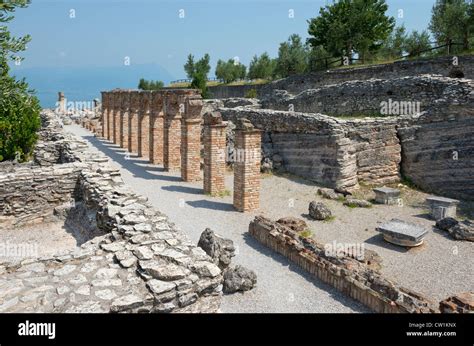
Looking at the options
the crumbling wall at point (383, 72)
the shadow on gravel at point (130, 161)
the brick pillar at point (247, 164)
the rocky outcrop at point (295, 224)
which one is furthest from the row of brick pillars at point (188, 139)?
the crumbling wall at point (383, 72)

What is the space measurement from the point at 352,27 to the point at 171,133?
87.9 ft

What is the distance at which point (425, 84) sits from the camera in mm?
16859

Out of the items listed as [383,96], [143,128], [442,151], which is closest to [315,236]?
[442,151]

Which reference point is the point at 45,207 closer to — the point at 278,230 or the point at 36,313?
the point at 278,230

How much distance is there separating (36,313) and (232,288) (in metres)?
3.61

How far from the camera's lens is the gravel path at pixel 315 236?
6.87 metres

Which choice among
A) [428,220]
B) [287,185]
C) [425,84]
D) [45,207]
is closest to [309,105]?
[425,84]

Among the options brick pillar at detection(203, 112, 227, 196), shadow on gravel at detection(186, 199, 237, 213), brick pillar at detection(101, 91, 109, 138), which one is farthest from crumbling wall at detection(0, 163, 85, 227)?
brick pillar at detection(101, 91, 109, 138)

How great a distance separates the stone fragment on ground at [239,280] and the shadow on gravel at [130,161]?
9094 millimetres

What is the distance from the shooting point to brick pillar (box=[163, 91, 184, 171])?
1708 cm

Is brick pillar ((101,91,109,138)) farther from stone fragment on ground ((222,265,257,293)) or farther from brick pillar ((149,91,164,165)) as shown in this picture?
stone fragment on ground ((222,265,257,293))

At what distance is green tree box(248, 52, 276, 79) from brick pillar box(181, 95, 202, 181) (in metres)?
42.9

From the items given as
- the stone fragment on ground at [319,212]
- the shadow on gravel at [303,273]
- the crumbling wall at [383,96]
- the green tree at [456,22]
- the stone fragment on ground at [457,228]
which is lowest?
the shadow on gravel at [303,273]

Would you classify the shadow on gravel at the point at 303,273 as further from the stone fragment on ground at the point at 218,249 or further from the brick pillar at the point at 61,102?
the brick pillar at the point at 61,102
